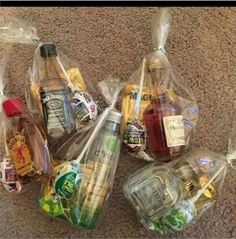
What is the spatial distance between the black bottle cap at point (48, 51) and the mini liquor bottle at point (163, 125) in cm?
22

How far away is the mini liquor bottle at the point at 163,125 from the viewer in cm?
93

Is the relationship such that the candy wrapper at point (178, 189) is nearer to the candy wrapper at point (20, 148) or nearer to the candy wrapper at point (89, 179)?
the candy wrapper at point (89, 179)

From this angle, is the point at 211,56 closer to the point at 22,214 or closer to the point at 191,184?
the point at 191,184

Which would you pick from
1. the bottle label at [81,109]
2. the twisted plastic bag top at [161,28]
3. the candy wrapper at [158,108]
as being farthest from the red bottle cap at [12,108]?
the twisted plastic bag top at [161,28]

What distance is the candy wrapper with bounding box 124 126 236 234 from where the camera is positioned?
0.90m

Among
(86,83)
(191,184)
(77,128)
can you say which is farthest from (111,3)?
(191,184)

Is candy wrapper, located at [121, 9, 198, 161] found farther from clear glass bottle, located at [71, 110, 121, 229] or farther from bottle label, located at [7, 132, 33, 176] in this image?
bottle label, located at [7, 132, 33, 176]

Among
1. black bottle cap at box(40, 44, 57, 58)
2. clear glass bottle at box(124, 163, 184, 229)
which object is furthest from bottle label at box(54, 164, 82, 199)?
black bottle cap at box(40, 44, 57, 58)

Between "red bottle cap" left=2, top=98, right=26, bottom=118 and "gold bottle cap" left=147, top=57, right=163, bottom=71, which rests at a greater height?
"gold bottle cap" left=147, top=57, right=163, bottom=71

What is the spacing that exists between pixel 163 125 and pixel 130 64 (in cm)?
18

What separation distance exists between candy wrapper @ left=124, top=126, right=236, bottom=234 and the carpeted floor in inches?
1.7

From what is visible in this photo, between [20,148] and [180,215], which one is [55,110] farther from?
[180,215]

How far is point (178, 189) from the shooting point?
0.91m

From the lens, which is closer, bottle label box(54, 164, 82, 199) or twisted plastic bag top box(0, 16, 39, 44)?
bottle label box(54, 164, 82, 199)
